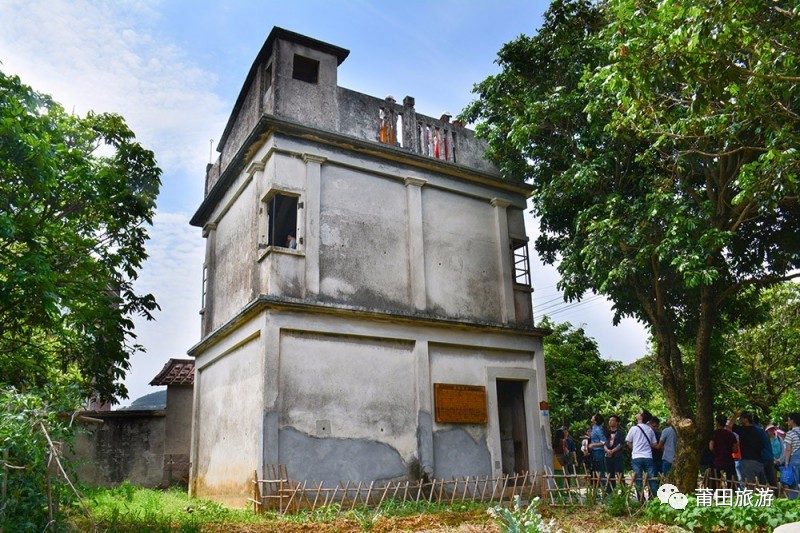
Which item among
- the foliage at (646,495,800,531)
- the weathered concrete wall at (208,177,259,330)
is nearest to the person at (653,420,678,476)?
the foliage at (646,495,800,531)

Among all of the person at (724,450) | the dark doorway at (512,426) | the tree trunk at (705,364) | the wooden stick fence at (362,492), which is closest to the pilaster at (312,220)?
the wooden stick fence at (362,492)

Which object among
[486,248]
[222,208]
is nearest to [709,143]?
[486,248]

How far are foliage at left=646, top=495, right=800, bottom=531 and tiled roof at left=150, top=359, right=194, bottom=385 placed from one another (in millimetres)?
13125

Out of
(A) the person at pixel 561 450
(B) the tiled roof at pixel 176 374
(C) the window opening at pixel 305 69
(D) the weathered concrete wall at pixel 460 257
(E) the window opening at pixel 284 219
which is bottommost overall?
(A) the person at pixel 561 450

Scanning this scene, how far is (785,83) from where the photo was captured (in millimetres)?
8812

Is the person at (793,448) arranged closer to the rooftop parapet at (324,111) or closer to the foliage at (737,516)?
the foliage at (737,516)

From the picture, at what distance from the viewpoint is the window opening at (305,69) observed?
13.4m

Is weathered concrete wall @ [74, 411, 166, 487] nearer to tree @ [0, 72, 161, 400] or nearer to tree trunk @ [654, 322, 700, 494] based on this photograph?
tree @ [0, 72, 161, 400]

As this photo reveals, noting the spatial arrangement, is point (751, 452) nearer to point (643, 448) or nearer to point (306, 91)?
point (643, 448)

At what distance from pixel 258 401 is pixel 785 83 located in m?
9.46

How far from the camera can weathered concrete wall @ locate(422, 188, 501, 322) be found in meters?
13.6

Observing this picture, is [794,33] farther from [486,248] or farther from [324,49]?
[324,49]

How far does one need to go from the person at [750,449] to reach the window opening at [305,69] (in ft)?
34.8

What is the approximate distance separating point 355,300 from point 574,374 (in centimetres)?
1250
